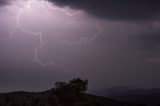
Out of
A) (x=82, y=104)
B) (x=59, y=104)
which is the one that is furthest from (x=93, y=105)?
(x=59, y=104)

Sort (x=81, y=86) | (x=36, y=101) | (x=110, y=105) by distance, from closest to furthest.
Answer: (x=36, y=101), (x=81, y=86), (x=110, y=105)

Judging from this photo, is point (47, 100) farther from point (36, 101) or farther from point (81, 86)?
point (81, 86)

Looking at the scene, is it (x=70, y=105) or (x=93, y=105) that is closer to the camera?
(x=93, y=105)

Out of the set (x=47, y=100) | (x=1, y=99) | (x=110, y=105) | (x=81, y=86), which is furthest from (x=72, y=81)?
(x=110, y=105)

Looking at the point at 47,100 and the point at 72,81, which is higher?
the point at 72,81

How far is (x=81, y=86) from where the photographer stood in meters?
109

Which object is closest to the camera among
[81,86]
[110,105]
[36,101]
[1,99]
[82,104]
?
[82,104]

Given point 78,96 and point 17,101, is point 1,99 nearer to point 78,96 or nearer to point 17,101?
point 17,101

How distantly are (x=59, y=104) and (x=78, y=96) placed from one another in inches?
288

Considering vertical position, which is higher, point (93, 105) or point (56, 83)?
point (56, 83)

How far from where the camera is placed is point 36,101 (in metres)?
102

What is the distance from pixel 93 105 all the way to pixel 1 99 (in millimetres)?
34900

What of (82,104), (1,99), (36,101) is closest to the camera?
(82,104)

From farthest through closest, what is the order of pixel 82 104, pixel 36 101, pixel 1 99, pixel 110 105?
pixel 110 105 → pixel 1 99 → pixel 36 101 → pixel 82 104
